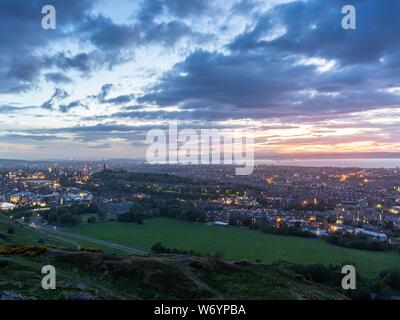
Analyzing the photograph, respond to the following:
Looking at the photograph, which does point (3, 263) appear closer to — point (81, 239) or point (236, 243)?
point (236, 243)

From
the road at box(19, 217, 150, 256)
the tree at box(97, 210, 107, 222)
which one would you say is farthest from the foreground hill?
the tree at box(97, 210, 107, 222)

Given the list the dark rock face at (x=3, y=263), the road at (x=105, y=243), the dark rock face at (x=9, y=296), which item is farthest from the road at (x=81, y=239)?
the dark rock face at (x=9, y=296)

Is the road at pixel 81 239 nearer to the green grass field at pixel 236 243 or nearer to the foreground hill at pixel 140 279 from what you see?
the green grass field at pixel 236 243

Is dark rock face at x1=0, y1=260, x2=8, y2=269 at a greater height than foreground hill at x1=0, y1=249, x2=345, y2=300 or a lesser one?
greater

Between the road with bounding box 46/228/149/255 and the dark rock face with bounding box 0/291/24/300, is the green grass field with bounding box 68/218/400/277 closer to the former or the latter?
the road with bounding box 46/228/149/255

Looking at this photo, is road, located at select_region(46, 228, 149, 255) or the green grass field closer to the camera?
the green grass field
